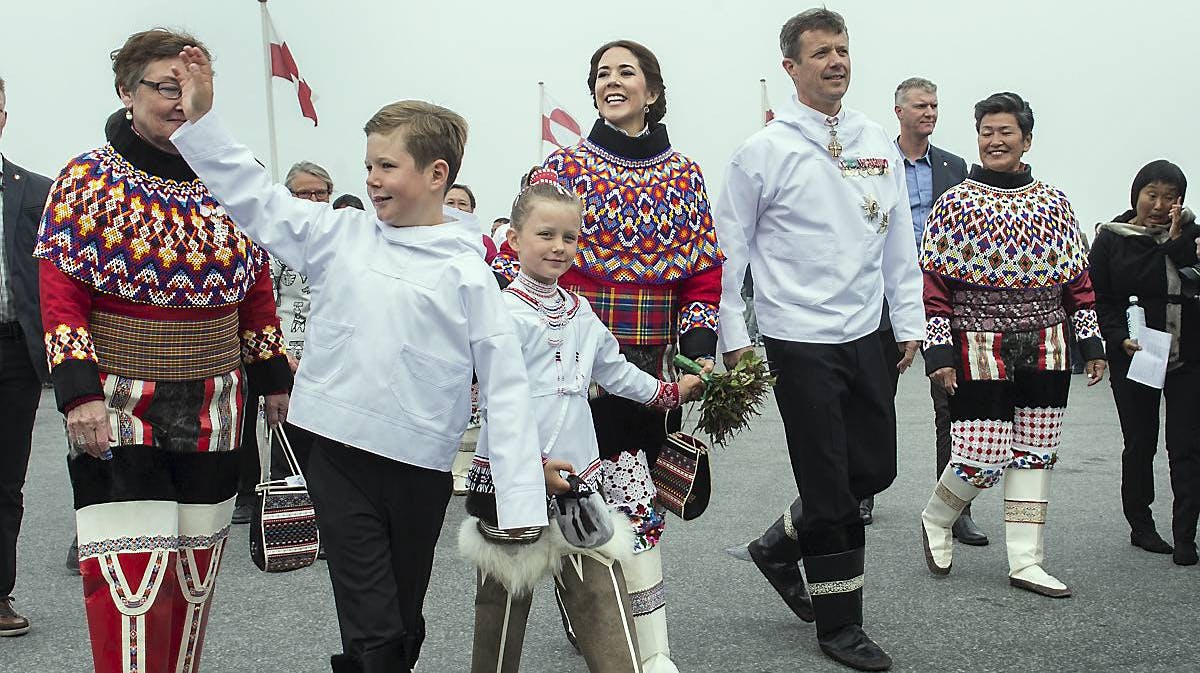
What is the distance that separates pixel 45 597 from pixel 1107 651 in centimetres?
457

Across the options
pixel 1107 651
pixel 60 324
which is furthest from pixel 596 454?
pixel 1107 651

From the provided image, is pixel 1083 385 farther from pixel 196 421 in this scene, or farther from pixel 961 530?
pixel 196 421

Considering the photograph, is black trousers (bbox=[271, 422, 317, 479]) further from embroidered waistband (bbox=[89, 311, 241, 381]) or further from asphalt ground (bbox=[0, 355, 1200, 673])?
asphalt ground (bbox=[0, 355, 1200, 673])

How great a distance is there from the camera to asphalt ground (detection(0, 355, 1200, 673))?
189 inches

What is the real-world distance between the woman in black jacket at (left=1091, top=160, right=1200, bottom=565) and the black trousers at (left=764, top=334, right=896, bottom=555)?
2362 mm

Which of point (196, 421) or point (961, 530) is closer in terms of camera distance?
point (196, 421)

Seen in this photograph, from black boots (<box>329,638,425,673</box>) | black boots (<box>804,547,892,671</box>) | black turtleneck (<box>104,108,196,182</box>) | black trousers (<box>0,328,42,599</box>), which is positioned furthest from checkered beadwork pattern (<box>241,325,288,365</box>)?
black boots (<box>804,547,892,671</box>)

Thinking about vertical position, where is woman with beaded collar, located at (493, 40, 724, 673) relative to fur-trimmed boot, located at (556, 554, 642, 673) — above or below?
above

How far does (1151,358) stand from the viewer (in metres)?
6.52

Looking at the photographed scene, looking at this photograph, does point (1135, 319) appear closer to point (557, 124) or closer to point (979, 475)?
point (979, 475)

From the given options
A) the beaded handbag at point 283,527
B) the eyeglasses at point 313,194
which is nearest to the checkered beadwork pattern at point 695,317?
the beaded handbag at point 283,527

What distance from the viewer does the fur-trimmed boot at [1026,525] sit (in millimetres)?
5793

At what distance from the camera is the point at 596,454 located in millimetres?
3980

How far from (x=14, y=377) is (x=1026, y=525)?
4.44m
